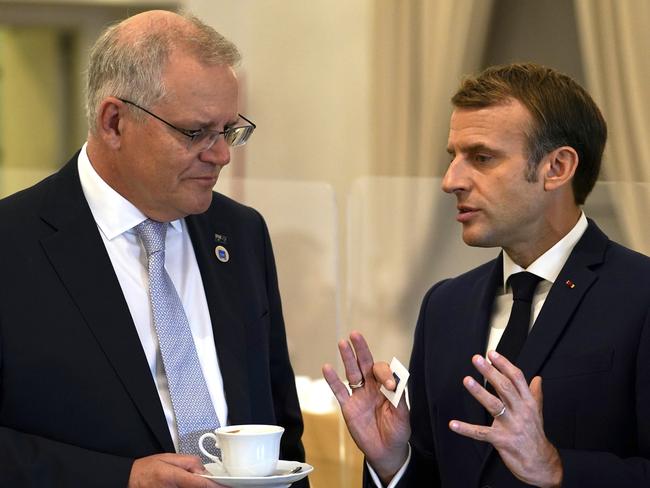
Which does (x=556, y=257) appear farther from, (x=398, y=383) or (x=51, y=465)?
(x=51, y=465)

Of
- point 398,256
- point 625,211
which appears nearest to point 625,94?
point 625,211

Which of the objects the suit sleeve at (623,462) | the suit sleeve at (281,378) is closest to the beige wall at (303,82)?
the suit sleeve at (281,378)

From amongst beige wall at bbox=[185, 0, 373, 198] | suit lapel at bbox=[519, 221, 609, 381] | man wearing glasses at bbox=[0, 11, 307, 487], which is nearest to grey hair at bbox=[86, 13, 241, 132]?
man wearing glasses at bbox=[0, 11, 307, 487]

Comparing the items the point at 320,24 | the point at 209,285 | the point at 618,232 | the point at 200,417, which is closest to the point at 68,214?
the point at 209,285

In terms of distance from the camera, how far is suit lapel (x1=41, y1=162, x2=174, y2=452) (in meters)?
2.30

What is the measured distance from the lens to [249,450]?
2.12 m

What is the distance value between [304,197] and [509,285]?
219 cm

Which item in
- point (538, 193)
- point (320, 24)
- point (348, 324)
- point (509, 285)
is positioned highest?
point (320, 24)

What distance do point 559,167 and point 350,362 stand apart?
66 centimetres

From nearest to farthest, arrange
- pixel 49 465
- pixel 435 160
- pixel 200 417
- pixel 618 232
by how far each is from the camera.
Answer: pixel 49 465, pixel 200 417, pixel 618 232, pixel 435 160

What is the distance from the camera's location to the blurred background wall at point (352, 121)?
12.5 ft

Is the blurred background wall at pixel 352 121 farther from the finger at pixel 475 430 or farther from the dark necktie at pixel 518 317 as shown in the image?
the finger at pixel 475 430

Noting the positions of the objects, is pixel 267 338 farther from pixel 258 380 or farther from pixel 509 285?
pixel 509 285

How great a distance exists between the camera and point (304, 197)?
15.3 ft
